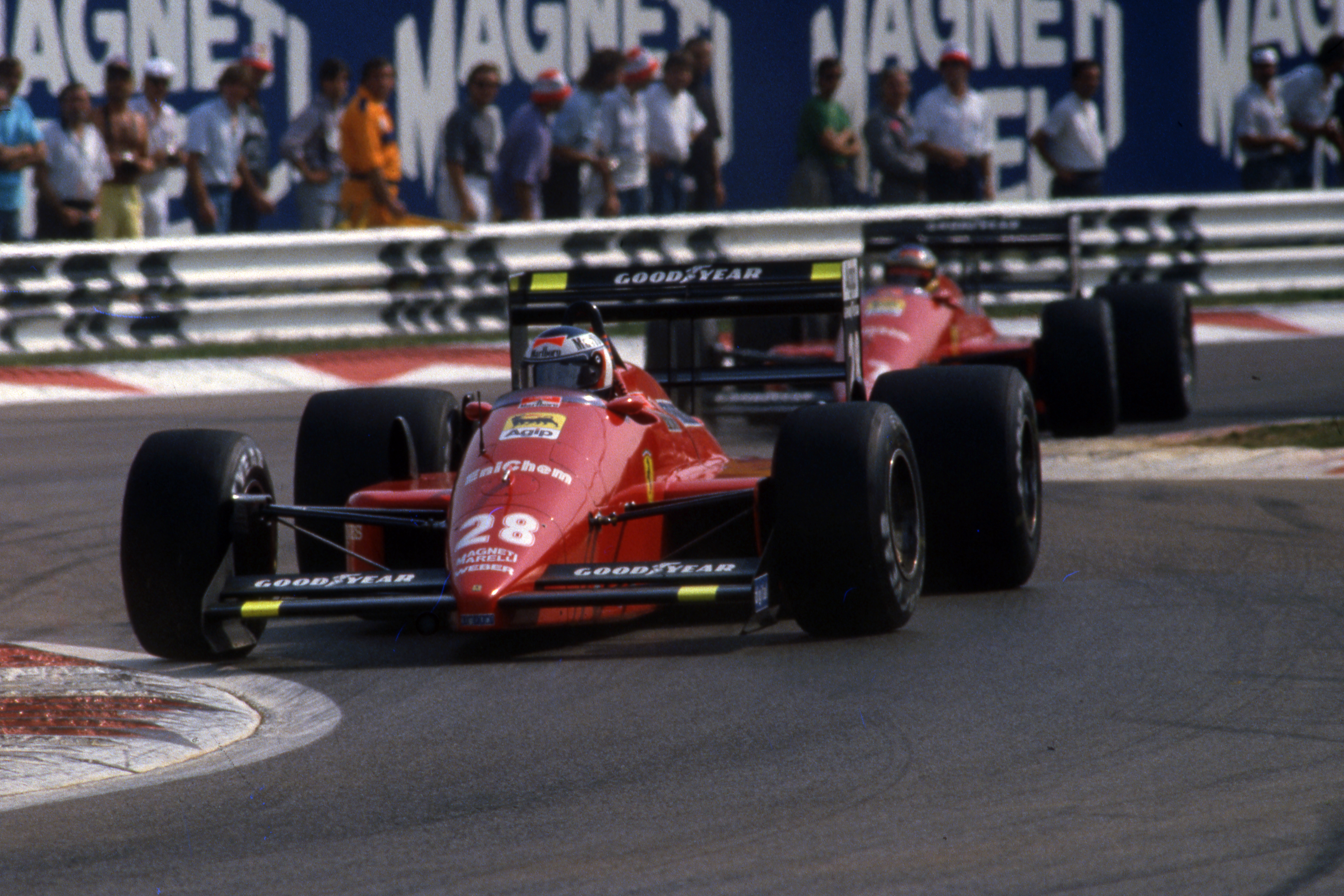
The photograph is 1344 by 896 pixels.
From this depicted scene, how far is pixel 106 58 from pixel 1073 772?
13.2m

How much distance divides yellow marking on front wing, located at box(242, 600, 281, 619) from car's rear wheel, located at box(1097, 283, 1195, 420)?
22.0 ft

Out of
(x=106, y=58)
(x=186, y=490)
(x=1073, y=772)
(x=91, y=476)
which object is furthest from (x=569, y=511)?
(x=106, y=58)

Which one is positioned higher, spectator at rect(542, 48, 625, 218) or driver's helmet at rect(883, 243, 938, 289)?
spectator at rect(542, 48, 625, 218)

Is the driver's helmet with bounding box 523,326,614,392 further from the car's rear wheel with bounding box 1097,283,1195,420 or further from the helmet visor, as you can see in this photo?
the car's rear wheel with bounding box 1097,283,1195,420

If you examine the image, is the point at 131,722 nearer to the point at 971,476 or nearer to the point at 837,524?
the point at 837,524

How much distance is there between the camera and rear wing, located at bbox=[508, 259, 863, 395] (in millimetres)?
7723

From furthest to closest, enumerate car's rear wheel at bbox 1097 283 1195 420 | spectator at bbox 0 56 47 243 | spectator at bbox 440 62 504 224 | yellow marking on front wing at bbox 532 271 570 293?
spectator at bbox 440 62 504 224, spectator at bbox 0 56 47 243, car's rear wheel at bbox 1097 283 1195 420, yellow marking on front wing at bbox 532 271 570 293

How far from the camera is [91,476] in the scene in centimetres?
1004

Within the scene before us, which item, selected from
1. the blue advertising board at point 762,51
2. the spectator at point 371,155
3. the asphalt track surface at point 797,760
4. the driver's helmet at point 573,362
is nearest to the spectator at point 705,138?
the blue advertising board at point 762,51

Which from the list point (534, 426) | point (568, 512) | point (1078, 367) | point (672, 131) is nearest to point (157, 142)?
point (672, 131)

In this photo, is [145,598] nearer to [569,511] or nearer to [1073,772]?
[569,511]

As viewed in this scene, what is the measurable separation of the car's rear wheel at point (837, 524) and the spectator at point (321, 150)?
942cm

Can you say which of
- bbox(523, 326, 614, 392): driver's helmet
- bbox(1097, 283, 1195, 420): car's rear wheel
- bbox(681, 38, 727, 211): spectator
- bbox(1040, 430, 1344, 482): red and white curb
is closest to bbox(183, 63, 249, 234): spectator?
bbox(681, 38, 727, 211): spectator

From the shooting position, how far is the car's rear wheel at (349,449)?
23.2 ft
